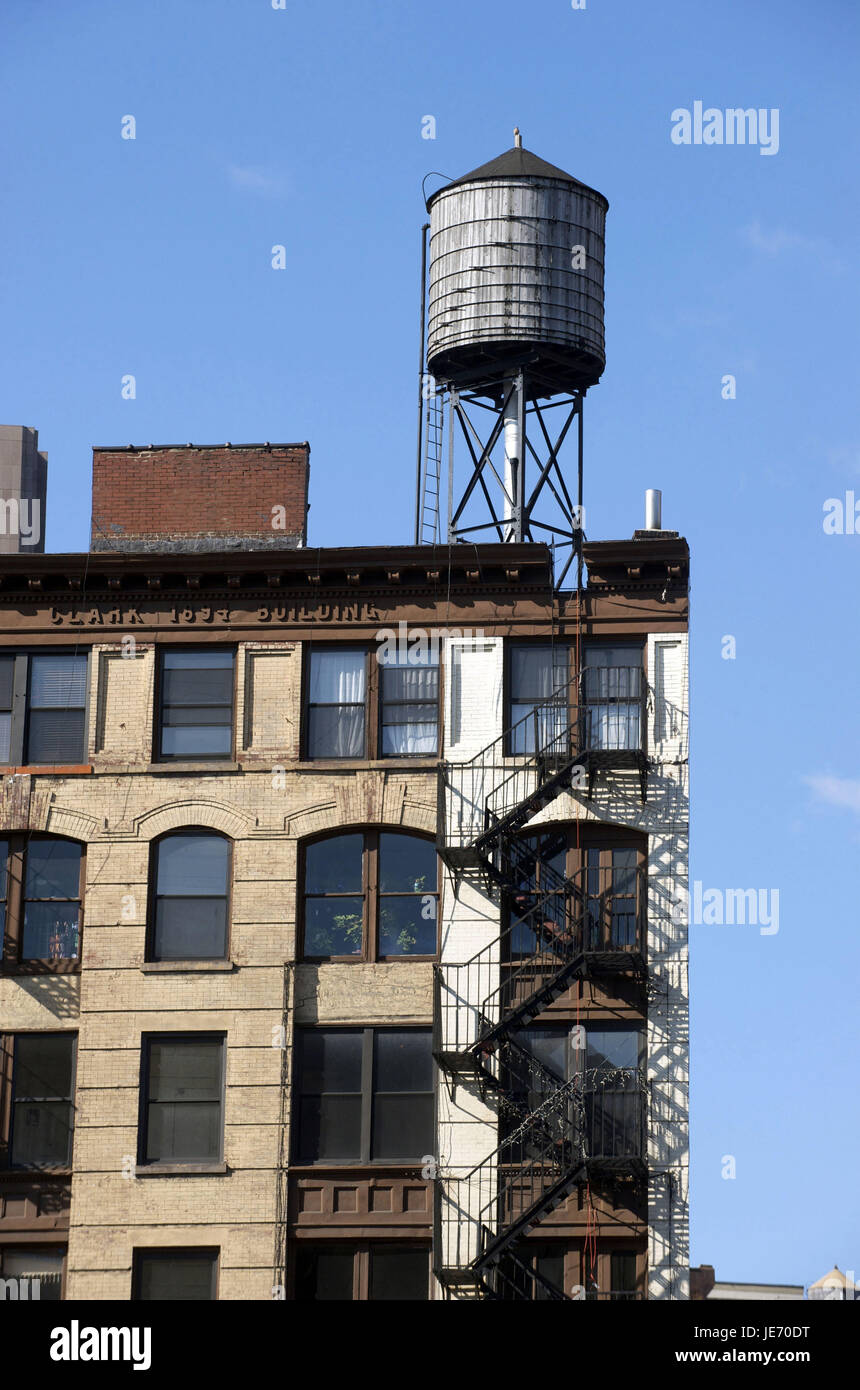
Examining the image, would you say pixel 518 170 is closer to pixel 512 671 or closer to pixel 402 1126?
pixel 512 671

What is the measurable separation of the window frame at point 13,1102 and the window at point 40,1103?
0.02 m

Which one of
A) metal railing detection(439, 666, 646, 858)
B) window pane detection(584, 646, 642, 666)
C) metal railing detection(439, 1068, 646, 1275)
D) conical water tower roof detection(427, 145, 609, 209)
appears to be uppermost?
conical water tower roof detection(427, 145, 609, 209)

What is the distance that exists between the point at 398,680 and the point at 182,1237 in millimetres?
10330

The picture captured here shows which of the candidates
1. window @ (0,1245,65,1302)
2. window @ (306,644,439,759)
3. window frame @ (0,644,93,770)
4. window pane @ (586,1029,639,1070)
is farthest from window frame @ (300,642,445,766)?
window @ (0,1245,65,1302)

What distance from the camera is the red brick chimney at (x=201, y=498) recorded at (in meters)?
44.8

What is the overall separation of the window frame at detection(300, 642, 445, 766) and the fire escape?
3.12 ft

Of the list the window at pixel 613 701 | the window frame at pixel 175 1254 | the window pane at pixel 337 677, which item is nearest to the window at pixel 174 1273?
the window frame at pixel 175 1254

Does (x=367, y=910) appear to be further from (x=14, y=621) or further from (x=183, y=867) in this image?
(x=14, y=621)

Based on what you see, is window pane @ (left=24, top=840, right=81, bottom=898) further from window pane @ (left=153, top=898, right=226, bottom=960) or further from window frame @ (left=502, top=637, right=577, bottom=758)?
window frame @ (left=502, top=637, right=577, bottom=758)

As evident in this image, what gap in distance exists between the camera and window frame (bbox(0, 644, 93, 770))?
141 feet

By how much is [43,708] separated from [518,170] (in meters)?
13.8

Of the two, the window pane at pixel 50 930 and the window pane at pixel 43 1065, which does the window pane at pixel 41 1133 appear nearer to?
the window pane at pixel 43 1065

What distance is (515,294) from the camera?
45.3 metres
